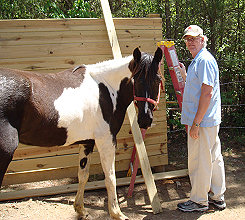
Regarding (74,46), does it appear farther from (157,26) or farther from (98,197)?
(98,197)

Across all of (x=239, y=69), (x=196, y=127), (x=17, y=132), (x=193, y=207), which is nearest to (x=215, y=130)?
(x=196, y=127)

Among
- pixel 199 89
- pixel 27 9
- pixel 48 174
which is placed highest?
pixel 27 9

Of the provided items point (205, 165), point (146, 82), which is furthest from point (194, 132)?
point (146, 82)

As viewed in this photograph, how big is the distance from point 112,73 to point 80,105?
1.96 ft

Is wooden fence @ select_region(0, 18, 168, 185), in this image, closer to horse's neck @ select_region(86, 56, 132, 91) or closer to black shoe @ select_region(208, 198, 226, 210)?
horse's neck @ select_region(86, 56, 132, 91)

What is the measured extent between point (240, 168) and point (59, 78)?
3.63m

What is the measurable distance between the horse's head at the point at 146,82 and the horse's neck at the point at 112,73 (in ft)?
0.73

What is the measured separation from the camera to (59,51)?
12.1 ft

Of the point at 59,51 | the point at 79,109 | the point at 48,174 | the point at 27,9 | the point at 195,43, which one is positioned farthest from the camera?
the point at 27,9

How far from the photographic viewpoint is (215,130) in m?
3.04

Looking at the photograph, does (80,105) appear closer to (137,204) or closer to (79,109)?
(79,109)

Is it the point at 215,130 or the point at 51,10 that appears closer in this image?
the point at 215,130

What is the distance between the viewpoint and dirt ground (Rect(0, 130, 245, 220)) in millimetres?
3119

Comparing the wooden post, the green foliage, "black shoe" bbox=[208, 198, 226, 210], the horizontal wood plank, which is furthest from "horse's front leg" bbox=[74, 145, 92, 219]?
the green foliage
